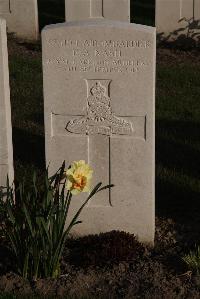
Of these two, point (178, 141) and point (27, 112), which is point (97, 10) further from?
point (178, 141)

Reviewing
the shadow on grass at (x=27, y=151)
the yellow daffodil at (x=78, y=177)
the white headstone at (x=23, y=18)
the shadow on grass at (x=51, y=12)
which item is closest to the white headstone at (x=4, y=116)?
the yellow daffodil at (x=78, y=177)

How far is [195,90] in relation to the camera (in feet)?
32.2

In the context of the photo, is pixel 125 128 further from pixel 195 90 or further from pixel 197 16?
pixel 197 16

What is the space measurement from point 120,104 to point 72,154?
552mm

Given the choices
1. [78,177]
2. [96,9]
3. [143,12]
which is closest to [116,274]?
[78,177]

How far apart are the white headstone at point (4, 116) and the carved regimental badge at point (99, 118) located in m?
0.46

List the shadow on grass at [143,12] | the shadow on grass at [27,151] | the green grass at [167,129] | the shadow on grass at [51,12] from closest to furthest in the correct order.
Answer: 1. the green grass at [167,129]
2. the shadow on grass at [27,151]
3. the shadow on grass at [143,12]
4. the shadow on grass at [51,12]

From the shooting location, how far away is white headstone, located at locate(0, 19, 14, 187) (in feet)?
17.4

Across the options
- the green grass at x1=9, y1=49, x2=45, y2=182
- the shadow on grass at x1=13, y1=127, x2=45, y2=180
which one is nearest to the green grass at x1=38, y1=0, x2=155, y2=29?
the green grass at x1=9, y1=49, x2=45, y2=182

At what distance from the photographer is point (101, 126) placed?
5.40 meters

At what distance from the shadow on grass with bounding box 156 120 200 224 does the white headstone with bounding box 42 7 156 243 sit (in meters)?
0.69

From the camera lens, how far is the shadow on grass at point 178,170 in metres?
6.22

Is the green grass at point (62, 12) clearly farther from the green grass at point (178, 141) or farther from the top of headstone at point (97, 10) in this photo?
the green grass at point (178, 141)

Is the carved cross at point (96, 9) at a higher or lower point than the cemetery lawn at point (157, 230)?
higher
